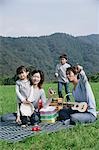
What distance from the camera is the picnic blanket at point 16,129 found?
3182 mm

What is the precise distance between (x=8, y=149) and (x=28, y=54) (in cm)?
541

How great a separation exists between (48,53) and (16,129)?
5451 mm

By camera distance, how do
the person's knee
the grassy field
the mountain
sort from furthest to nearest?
the mountain, the person's knee, the grassy field

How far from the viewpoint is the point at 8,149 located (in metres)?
2.80

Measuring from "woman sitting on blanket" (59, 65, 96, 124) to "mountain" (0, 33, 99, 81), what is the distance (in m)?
2.74

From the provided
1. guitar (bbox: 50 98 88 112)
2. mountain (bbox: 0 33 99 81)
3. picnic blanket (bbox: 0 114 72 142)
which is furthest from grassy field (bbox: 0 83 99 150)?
mountain (bbox: 0 33 99 81)

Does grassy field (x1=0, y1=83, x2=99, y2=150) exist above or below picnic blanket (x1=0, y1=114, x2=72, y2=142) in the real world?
below

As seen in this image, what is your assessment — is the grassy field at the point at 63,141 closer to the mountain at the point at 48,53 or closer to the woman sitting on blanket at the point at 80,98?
the woman sitting on blanket at the point at 80,98

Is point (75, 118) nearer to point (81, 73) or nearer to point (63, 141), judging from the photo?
point (81, 73)

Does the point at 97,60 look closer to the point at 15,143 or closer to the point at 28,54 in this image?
the point at 28,54

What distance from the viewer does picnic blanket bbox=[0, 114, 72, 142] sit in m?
3.18

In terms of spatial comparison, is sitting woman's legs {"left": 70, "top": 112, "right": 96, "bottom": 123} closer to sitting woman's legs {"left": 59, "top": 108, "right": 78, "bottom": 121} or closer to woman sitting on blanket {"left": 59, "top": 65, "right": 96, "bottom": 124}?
woman sitting on blanket {"left": 59, "top": 65, "right": 96, "bottom": 124}

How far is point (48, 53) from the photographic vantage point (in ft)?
29.2

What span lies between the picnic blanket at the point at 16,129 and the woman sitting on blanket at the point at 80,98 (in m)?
0.14
